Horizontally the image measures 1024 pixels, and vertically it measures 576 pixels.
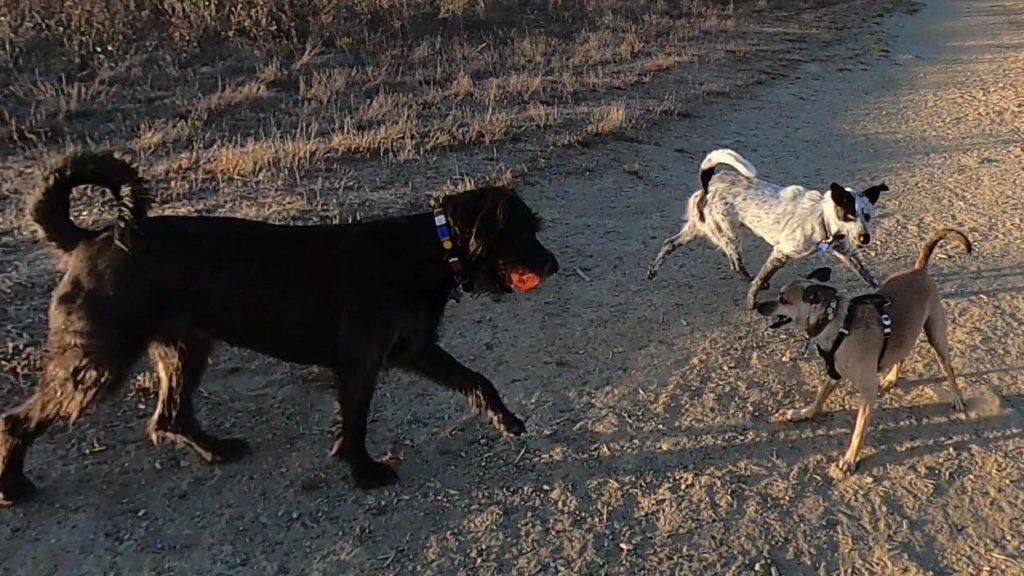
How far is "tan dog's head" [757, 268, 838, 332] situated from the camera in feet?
14.9

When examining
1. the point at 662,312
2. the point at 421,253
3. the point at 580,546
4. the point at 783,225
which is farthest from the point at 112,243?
the point at 783,225

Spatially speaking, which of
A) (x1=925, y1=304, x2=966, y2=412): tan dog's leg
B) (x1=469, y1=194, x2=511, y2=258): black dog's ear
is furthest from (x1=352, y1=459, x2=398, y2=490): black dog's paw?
(x1=925, y1=304, x2=966, y2=412): tan dog's leg

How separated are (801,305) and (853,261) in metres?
1.88

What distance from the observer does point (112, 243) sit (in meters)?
3.60

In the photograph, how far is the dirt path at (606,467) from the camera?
3688mm

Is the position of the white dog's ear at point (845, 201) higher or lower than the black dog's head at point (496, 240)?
lower

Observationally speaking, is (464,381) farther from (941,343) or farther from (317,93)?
(317,93)

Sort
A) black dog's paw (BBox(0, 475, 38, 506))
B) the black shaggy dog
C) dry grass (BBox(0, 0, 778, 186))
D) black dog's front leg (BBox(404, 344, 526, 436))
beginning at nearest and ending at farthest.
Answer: the black shaggy dog → black dog's paw (BBox(0, 475, 38, 506)) → black dog's front leg (BBox(404, 344, 526, 436)) → dry grass (BBox(0, 0, 778, 186))

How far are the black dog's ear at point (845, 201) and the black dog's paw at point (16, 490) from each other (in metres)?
4.81

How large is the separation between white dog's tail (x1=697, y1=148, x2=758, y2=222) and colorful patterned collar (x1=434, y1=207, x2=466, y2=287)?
3.09 metres

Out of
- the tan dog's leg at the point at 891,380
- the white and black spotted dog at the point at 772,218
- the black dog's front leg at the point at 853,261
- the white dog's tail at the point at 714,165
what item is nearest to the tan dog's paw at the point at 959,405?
the tan dog's leg at the point at 891,380

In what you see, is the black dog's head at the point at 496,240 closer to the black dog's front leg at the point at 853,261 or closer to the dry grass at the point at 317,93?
the dry grass at the point at 317,93

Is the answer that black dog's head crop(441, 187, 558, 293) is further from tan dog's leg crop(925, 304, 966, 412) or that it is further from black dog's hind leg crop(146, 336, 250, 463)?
tan dog's leg crop(925, 304, 966, 412)

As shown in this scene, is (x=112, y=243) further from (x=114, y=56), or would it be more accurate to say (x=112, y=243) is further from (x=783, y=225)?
(x=114, y=56)
